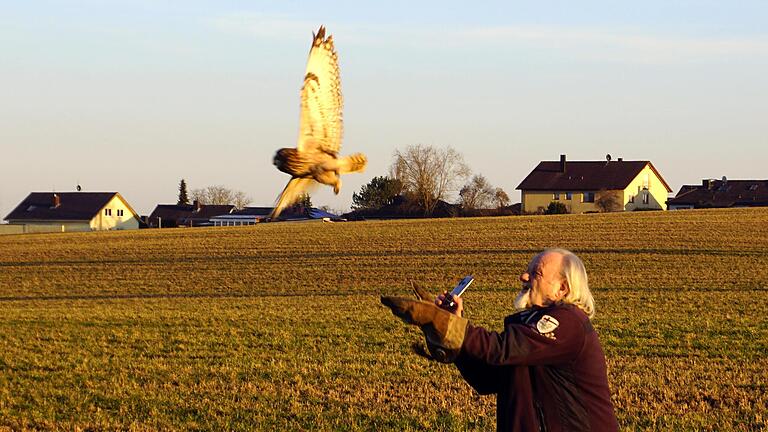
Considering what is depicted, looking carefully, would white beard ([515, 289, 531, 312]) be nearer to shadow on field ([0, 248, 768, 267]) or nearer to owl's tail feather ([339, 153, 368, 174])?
owl's tail feather ([339, 153, 368, 174])

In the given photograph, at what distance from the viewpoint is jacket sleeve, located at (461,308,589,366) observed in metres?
4.70

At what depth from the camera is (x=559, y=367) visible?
5094mm

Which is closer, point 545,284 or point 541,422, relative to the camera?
point 545,284

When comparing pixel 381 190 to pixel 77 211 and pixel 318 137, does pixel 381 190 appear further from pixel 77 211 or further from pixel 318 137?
pixel 77 211

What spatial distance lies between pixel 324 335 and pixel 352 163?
13745mm

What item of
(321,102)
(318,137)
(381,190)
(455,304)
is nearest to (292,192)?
(318,137)

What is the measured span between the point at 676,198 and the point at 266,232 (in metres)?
73.4

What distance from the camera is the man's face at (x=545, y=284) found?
16.5 feet

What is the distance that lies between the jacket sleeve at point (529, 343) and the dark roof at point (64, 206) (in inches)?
4181

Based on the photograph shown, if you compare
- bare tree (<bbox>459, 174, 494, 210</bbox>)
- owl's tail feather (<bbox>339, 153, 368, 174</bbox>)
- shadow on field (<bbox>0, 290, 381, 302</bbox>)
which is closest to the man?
owl's tail feather (<bbox>339, 153, 368, 174</bbox>)

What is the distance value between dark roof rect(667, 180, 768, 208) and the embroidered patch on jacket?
371 feet

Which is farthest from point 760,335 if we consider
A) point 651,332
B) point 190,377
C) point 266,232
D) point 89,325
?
point 266,232

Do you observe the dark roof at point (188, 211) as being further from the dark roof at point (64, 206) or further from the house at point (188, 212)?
the dark roof at point (64, 206)

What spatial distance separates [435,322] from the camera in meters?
4.59
